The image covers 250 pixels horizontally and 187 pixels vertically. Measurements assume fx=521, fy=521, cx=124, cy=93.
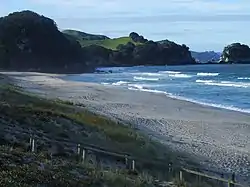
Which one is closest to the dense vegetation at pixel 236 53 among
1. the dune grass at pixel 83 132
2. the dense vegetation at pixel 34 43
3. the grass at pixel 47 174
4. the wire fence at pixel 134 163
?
the dense vegetation at pixel 34 43

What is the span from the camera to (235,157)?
18.7 m

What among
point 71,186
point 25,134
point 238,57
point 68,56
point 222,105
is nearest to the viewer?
point 71,186

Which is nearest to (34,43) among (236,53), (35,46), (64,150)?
(35,46)

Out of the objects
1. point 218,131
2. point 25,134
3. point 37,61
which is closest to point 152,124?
point 218,131

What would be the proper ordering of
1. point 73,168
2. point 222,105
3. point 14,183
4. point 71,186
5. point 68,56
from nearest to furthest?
1. point 14,183
2. point 71,186
3. point 73,168
4. point 222,105
5. point 68,56

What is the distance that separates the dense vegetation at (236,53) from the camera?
606 ft

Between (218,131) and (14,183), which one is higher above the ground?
(14,183)

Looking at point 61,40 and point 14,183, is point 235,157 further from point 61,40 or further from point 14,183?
point 61,40

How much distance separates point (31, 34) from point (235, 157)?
109503mm

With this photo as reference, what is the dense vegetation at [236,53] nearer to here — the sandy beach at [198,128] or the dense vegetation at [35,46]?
the dense vegetation at [35,46]

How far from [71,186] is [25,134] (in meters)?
5.75

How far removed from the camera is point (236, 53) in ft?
609

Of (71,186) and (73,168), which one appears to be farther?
(73,168)

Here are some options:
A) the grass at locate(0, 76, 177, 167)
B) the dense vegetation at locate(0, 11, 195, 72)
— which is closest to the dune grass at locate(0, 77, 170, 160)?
the grass at locate(0, 76, 177, 167)
